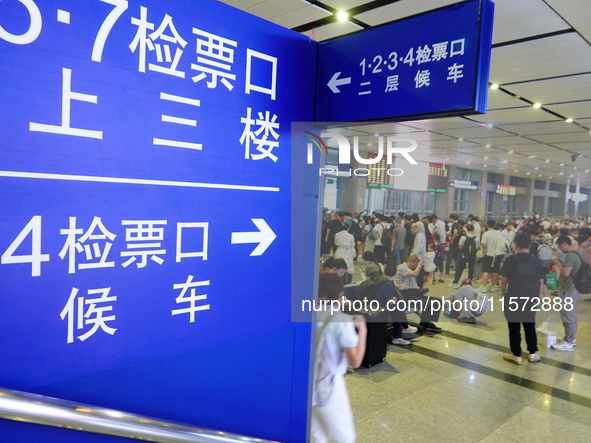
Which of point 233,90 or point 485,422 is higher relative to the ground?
point 233,90

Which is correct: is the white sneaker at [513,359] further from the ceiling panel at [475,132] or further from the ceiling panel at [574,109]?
the ceiling panel at [475,132]

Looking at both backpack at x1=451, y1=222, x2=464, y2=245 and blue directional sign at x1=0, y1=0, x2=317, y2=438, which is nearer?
blue directional sign at x1=0, y1=0, x2=317, y2=438

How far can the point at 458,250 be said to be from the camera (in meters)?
10.3

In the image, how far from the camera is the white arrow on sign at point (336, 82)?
203 cm

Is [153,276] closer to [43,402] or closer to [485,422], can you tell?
[43,402]

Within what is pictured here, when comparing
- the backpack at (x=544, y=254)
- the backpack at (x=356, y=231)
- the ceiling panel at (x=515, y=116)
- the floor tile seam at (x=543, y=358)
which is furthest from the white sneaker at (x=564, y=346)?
the backpack at (x=356, y=231)

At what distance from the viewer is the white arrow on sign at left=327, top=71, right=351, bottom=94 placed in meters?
2.03

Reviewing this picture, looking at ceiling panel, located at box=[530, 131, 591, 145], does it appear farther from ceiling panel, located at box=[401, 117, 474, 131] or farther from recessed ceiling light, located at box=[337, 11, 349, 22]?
recessed ceiling light, located at box=[337, 11, 349, 22]

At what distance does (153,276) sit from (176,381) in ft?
1.46

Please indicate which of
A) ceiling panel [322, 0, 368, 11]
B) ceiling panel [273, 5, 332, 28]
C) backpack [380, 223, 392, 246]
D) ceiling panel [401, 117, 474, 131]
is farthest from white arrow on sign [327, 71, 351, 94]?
backpack [380, 223, 392, 246]

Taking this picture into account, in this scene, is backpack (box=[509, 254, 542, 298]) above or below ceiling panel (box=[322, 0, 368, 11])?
below

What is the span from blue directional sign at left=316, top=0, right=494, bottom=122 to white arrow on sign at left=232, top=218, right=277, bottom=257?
1.89 ft

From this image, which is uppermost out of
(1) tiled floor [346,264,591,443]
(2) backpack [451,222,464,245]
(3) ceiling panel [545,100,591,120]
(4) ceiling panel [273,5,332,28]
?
(3) ceiling panel [545,100,591,120]

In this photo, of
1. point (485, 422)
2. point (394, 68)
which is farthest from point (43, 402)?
point (485, 422)
